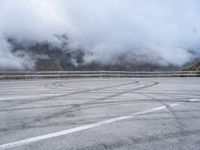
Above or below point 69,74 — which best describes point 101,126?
below

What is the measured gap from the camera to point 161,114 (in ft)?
23.3

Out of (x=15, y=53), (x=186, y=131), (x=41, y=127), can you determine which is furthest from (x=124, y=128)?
(x=15, y=53)

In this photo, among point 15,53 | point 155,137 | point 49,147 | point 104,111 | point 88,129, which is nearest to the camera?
point 49,147

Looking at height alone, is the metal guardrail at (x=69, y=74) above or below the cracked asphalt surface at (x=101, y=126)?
above

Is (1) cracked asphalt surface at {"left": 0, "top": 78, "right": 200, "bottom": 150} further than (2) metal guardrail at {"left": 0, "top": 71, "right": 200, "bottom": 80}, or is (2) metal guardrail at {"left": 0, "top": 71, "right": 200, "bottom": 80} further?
(2) metal guardrail at {"left": 0, "top": 71, "right": 200, "bottom": 80}

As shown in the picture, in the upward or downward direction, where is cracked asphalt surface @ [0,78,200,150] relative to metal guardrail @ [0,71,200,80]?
downward

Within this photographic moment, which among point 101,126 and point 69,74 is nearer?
point 101,126

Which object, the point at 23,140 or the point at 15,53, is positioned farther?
the point at 15,53

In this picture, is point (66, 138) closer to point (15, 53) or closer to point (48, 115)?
point (48, 115)

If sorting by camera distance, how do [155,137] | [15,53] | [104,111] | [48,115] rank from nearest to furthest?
[155,137]
[48,115]
[104,111]
[15,53]

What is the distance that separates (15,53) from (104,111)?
119 m

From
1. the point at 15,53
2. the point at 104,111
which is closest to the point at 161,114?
the point at 104,111

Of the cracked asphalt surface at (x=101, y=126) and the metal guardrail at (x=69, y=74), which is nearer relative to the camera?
the cracked asphalt surface at (x=101, y=126)

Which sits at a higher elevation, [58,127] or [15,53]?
[15,53]
